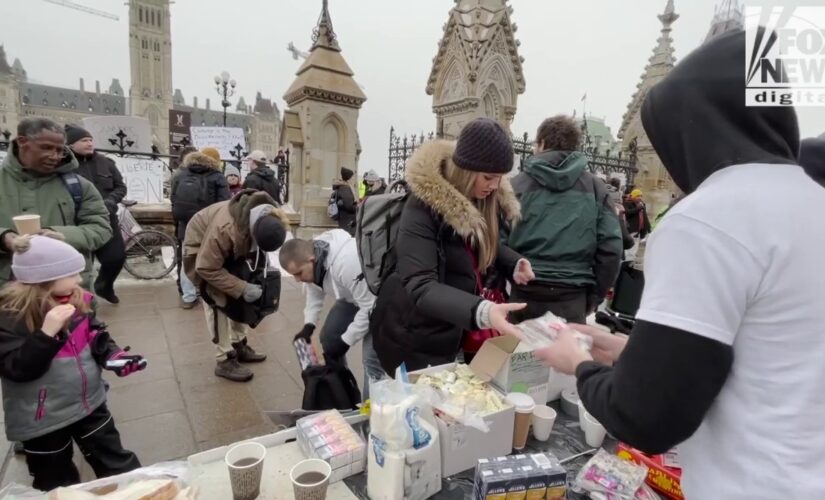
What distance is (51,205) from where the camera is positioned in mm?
2844

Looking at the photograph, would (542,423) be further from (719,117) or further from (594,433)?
(719,117)

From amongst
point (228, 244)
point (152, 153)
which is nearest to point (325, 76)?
point (152, 153)

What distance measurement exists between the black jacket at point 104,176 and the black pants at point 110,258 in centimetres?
Answer: 20

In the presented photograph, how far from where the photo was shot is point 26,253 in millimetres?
1903

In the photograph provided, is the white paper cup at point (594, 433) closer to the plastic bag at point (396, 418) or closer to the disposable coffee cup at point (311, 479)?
the plastic bag at point (396, 418)

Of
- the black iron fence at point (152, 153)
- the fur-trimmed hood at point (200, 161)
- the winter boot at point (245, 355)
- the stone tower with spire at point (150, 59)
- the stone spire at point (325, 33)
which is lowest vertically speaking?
the winter boot at point (245, 355)

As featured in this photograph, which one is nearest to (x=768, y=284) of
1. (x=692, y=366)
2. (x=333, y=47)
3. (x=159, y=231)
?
(x=692, y=366)

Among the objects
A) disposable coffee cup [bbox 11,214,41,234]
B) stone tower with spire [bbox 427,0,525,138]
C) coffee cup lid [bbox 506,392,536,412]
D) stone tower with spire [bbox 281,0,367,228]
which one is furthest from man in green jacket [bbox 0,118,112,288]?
stone tower with spire [bbox 427,0,525,138]

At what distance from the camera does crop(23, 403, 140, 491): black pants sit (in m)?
1.99

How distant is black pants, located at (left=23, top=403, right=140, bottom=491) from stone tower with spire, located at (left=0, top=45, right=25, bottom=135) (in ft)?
309

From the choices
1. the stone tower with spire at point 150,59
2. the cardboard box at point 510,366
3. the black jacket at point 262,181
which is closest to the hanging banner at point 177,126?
the black jacket at point 262,181

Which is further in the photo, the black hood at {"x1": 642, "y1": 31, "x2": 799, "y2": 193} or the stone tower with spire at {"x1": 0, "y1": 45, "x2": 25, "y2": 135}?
the stone tower with spire at {"x1": 0, "y1": 45, "x2": 25, "y2": 135}

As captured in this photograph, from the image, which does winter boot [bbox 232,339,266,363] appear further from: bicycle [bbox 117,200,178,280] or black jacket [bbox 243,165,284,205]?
bicycle [bbox 117,200,178,280]

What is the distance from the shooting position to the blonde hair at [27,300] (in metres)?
1.86
